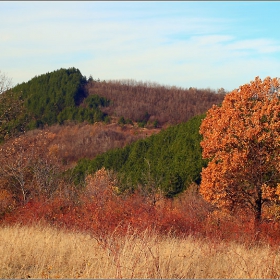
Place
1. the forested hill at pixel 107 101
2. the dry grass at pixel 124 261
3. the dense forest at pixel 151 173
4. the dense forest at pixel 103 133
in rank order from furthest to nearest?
the forested hill at pixel 107 101
the dense forest at pixel 103 133
the dense forest at pixel 151 173
the dry grass at pixel 124 261

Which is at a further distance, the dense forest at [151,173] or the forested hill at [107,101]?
the forested hill at [107,101]

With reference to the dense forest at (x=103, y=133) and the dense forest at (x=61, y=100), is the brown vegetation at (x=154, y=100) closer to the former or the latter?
the dense forest at (x=103, y=133)

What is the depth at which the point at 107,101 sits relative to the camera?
15312 centimetres

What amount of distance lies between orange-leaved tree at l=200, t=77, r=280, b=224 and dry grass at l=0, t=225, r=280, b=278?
1064cm

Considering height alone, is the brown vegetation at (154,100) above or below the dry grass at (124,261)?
above

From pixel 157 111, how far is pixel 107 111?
1823 cm

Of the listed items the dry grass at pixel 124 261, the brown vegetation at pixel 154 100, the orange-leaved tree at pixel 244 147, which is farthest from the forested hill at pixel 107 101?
the dry grass at pixel 124 261

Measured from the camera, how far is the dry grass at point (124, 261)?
6516 millimetres

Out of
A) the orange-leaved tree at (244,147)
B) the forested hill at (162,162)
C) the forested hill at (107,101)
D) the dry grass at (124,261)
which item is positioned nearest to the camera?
the dry grass at (124,261)

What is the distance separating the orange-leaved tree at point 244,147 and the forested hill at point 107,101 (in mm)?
116960

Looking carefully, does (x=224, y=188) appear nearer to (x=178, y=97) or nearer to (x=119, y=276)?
(x=119, y=276)

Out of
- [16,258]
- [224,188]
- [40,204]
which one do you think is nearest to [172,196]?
[224,188]

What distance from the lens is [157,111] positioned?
14788cm

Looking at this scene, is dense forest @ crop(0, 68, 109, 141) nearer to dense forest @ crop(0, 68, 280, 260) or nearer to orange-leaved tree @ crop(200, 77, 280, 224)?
dense forest @ crop(0, 68, 280, 260)
